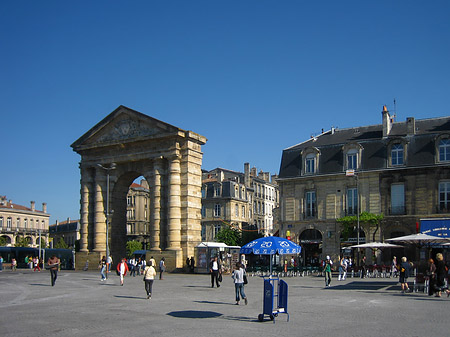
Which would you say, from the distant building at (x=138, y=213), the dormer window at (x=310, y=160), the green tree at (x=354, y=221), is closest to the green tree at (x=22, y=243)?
the distant building at (x=138, y=213)

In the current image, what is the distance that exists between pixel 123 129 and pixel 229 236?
3058 cm

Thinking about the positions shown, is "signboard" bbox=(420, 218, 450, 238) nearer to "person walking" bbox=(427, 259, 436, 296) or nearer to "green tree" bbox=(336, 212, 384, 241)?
"person walking" bbox=(427, 259, 436, 296)

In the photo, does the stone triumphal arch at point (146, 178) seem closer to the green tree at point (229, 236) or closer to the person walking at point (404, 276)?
the person walking at point (404, 276)

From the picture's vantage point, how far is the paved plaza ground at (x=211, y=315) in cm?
1317

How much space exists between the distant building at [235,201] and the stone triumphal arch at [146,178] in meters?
27.9

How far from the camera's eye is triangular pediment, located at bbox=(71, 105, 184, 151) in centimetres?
4397

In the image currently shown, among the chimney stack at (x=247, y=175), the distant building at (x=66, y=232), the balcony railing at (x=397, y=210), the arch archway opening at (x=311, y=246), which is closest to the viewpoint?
the balcony railing at (x=397, y=210)

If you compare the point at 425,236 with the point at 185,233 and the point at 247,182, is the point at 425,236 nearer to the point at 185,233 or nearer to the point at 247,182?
the point at 185,233

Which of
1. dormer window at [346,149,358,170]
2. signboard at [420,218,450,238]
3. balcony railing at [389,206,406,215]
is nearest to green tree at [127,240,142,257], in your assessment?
dormer window at [346,149,358,170]

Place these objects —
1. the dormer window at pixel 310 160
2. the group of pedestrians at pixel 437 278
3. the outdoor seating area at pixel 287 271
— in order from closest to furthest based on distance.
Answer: the group of pedestrians at pixel 437 278 < the outdoor seating area at pixel 287 271 < the dormer window at pixel 310 160

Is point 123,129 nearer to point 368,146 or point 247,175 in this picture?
point 368,146

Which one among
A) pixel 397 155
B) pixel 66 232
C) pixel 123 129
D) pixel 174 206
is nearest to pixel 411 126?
pixel 397 155

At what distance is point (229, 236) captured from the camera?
72562mm

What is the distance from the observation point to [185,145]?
43281mm
